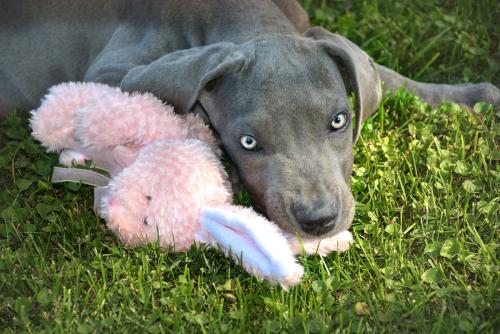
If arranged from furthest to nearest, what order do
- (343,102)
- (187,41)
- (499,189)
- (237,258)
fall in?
(187,41)
(499,189)
(343,102)
(237,258)

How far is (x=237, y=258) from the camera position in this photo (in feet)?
11.6

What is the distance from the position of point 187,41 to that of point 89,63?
26.9 inches

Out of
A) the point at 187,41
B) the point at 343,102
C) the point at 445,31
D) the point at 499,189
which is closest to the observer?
the point at 343,102

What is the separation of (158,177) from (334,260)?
0.87 meters

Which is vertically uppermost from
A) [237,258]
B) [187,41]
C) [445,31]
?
[187,41]

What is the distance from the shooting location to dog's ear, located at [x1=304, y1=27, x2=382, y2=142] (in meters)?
3.91

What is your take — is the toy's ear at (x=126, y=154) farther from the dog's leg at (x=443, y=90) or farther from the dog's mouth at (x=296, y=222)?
the dog's leg at (x=443, y=90)

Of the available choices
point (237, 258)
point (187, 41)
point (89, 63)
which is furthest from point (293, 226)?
point (89, 63)

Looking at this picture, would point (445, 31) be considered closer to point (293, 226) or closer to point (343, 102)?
point (343, 102)

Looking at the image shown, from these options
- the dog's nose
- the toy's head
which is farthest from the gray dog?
the toy's head

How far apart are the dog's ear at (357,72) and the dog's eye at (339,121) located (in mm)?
230

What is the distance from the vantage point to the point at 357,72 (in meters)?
3.95

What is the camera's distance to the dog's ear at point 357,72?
391 cm

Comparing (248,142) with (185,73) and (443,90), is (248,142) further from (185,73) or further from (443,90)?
(443,90)
